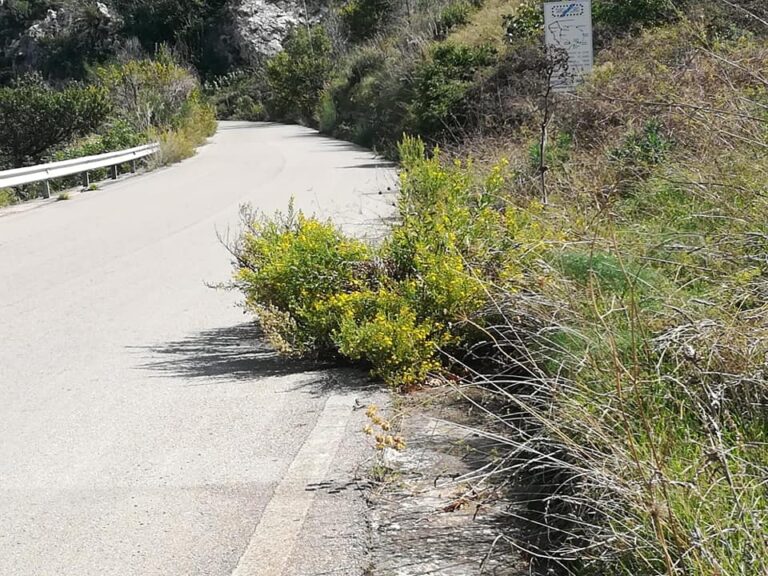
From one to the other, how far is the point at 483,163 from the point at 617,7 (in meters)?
10.8

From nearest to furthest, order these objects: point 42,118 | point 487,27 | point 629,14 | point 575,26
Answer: point 575,26 < point 629,14 < point 487,27 < point 42,118

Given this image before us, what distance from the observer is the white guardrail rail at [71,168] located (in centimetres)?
1822

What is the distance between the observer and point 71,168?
20891mm

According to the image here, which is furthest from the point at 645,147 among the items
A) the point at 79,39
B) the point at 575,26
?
the point at 79,39

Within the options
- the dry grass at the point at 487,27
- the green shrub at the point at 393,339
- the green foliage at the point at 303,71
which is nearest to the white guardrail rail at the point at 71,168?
the dry grass at the point at 487,27

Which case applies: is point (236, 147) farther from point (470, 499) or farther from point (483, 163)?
point (470, 499)

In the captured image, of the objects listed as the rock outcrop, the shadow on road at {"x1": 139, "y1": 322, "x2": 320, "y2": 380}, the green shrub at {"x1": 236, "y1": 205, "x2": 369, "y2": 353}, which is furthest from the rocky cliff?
the green shrub at {"x1": 236, "y1": 205, "x2": 369, "y2": 353}

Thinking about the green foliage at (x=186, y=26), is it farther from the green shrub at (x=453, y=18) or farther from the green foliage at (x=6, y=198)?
the green foliage at (x=6, y=198)

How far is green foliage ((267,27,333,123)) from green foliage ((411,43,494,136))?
31.2 m

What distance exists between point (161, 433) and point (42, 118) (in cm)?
3130

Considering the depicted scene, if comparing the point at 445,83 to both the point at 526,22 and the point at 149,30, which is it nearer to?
the point at 526,22

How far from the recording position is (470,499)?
Answer: 4.04m

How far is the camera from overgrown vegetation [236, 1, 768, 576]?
3.10 m

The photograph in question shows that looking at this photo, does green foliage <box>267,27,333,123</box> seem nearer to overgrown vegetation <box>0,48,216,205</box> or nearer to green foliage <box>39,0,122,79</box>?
overgrown vegetation <box>0,48,216,205</box>
